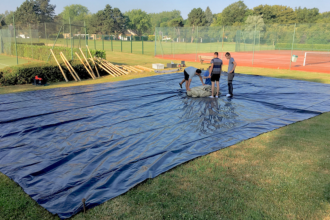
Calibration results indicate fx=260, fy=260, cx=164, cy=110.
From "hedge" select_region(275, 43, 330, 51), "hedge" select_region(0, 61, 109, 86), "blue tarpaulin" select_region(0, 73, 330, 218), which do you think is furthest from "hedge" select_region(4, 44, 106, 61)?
"hedge" select_region(275, 43, 330, 51)

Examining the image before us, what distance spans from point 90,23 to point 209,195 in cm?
8503

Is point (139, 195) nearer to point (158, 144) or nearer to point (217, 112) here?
point (158, 144)

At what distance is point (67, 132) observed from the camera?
622 centimetres

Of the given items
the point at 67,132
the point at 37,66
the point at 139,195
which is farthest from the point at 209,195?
the point at 37,66

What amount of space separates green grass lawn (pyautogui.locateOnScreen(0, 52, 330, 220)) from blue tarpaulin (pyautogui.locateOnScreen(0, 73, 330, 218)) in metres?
0.21

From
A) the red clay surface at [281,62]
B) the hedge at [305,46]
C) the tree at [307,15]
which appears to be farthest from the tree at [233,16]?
the red clay surface at [281,62]

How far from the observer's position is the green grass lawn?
11.3 feet

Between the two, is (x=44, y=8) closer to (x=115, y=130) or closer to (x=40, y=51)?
(x=40, y=51)

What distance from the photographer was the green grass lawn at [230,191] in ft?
11.3

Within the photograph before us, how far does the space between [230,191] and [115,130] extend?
335cm

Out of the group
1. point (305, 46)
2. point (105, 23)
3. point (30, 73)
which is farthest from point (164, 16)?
point (30, 73)

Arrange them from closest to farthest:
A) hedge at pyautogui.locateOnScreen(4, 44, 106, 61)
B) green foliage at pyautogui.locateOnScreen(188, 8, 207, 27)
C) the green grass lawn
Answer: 1. the green grass lawn
2. hedge at pyautogui.locateOnScreen(4, 44, 106, 61)
3. green foliage at pyautogui.locateOnScreen(188, 8, 207, 27)

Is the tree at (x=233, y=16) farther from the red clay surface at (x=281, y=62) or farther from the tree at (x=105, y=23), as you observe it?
the red clay surface at (x=281, y=62)

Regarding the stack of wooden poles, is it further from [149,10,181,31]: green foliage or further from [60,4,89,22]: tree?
[149,10,181,31]: green foliage
